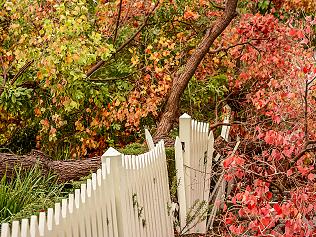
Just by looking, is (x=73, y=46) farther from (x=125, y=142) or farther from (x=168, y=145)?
(x=125, y=142)

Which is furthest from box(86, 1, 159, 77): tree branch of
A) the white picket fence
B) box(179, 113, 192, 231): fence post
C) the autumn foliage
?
the white picket fence

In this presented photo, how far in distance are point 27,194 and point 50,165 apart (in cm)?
103

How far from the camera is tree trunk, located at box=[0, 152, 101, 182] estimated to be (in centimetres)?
731

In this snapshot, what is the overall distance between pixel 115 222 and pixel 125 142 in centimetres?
702

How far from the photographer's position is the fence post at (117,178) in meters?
4.81

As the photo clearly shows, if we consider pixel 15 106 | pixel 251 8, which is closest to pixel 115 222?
pixel 15 106

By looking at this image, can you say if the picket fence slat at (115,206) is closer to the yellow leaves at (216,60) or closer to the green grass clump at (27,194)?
the green grass clump at (27,194)

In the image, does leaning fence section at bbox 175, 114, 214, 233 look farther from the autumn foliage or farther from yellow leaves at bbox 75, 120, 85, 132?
yellow leaves at bbox 75, 120, 85, 132

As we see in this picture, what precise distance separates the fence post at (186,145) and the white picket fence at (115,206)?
1.99 feet

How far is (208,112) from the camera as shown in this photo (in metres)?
12.2

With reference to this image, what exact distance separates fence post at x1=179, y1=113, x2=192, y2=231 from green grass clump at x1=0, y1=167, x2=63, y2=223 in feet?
4.78

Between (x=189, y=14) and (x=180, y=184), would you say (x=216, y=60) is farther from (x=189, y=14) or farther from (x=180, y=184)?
(x=180, y=184)

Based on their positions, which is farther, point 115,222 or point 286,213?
point 286,213

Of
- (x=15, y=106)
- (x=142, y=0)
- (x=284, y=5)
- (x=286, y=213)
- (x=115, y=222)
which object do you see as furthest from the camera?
(x=284, y=5)
